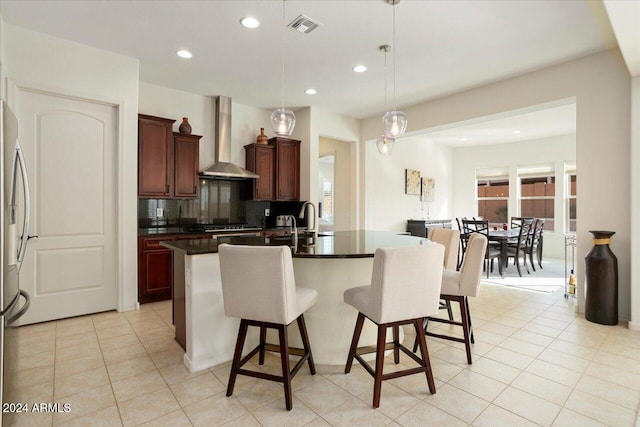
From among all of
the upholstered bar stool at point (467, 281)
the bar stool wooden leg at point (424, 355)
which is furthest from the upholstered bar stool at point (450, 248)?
the bar stool wooden leg at point (424, 355)

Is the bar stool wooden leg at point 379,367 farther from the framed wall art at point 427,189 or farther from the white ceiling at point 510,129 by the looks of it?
the framed wall art at point 427,189

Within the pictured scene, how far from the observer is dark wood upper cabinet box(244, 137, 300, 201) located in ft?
17.9

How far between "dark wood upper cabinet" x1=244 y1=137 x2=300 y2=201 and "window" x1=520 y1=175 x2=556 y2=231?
241 inches

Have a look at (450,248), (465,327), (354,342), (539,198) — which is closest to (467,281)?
(465,327)

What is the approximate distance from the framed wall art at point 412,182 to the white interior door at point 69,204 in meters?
5.70

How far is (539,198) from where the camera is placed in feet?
26.3

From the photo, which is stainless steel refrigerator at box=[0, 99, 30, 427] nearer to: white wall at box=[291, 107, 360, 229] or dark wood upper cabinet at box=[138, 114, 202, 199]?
dark wood upper cabinet at box=[138, 114, 202, 199]

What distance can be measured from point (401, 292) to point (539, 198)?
25.8 feet

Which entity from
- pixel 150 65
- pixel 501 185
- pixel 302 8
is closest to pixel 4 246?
pixel 302 8

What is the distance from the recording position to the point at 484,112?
180 inches

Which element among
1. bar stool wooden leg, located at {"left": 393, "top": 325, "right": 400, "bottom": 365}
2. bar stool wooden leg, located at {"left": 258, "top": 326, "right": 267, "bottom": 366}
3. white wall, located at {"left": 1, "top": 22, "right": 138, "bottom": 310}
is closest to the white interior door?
white wall, located at {"left": 1, "top": 22, "right": 138, "bottom": 310}

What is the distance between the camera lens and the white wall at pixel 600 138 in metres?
3.41

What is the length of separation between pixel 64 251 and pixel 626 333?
18.7 feet

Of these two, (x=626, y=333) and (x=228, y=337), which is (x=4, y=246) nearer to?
(x=228, y=337)
